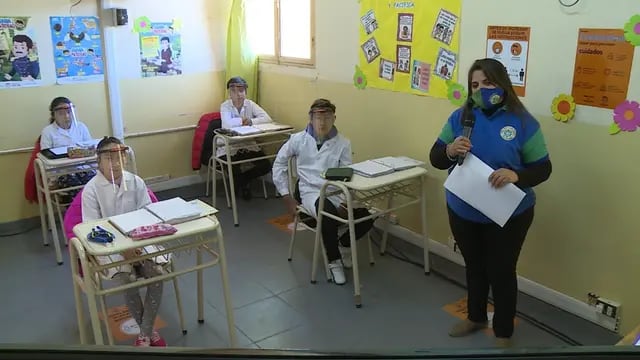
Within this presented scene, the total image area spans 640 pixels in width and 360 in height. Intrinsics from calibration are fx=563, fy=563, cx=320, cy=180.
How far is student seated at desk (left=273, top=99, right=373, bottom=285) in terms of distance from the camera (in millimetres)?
3465

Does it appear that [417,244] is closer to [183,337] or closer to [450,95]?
[450,95]

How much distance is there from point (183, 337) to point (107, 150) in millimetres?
1018

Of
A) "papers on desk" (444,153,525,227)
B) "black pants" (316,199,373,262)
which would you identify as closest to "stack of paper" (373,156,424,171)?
"black pants" (316,199,373,262)

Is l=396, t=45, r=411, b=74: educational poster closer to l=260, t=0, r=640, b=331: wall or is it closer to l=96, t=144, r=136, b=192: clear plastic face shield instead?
l=260, t=0, r=640, b=331: wall

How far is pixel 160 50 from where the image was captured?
4820mm

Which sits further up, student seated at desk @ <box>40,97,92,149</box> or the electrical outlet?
student seated at desk @ <box>40,97,92,149</box>

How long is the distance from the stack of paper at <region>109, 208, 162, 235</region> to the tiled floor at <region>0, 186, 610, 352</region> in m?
0.61

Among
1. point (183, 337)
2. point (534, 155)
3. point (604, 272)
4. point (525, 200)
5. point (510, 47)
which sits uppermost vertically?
point (510, 47)

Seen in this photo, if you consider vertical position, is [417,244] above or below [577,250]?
below

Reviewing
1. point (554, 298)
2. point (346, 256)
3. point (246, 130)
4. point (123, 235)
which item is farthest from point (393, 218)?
→ point (123, 235)

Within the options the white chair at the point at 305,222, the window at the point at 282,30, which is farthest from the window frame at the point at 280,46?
the white chair at the point at 305,222

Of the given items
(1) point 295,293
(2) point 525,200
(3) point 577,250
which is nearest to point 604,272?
(3) point 577,250

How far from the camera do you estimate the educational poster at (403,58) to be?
3.61 meters

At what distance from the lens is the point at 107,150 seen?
2.76m
